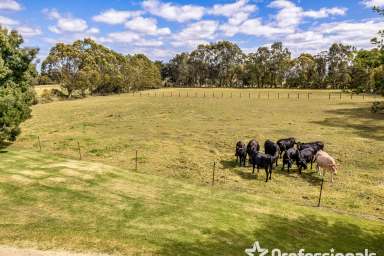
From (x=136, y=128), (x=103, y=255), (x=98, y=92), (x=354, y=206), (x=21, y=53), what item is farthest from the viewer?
(x=98, y=92)

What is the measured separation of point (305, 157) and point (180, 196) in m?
9.88

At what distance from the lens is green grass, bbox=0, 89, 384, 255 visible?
12453 millimetres

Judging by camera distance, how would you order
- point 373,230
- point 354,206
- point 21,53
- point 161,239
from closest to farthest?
point 161,239, point 373,230, point 354,206, point 21,53

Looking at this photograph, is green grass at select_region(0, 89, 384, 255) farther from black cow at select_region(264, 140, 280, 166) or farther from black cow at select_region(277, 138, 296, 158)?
black cow at select_region(277, 138, 296, 158)

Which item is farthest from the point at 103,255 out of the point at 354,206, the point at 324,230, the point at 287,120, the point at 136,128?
the point at 287,120

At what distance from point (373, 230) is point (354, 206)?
2.81 m

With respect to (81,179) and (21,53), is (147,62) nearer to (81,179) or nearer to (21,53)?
(21,53)

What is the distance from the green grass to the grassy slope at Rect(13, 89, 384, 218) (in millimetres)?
111

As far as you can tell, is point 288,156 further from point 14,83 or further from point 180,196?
point 14,83

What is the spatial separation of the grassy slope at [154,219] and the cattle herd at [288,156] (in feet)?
9.55

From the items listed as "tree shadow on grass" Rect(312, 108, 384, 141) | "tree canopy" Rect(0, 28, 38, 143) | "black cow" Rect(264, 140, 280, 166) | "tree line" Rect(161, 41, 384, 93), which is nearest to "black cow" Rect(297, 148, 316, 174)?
"black cow" Rect(264, 140, 280, 166)

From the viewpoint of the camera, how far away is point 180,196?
17.3 meters

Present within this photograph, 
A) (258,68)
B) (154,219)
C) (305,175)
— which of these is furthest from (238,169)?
(258,68)

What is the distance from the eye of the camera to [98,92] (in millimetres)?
101312
